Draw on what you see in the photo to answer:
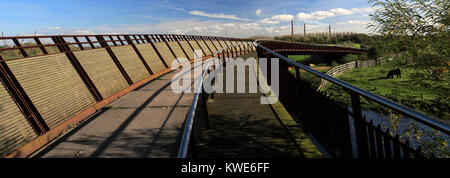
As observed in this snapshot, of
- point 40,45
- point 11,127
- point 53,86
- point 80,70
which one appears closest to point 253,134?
point 11,127

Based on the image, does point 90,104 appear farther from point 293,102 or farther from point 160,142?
point 293,102

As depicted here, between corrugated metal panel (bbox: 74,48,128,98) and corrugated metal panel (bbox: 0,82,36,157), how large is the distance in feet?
10.6

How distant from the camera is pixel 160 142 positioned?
4984 mm

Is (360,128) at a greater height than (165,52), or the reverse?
(360,128)

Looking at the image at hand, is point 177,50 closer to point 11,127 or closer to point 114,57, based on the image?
point 114,57

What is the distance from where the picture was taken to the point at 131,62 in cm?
Answer: 1305

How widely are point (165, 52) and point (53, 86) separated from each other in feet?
42.1

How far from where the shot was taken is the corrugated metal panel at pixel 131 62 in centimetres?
1209

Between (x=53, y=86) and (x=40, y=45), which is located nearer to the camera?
(x=53, y=86)

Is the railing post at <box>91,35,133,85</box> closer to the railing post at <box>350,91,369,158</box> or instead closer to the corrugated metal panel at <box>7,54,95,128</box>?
the corrugated metal panel at <box>7,54,95,128</box>

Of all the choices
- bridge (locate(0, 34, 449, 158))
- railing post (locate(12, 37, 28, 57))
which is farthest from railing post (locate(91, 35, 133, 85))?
railing post (locate(12, 37, 28, 57))
